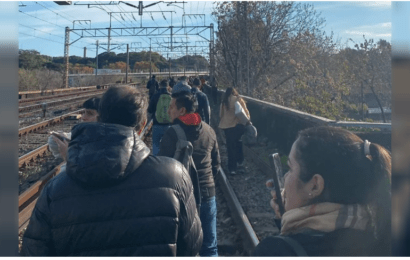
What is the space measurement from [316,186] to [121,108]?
3.86ft

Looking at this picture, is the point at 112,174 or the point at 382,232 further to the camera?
the point at 112,174

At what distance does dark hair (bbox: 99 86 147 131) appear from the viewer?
2.61 meters

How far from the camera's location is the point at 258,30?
76.1 ft

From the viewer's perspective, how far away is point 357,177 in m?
1.98

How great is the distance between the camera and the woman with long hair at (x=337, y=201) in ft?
6.20

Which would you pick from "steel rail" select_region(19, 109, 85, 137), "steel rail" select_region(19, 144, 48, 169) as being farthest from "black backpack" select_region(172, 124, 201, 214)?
"steel rail" select_region(19, 109, 85, 137)

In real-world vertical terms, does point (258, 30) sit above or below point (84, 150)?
above

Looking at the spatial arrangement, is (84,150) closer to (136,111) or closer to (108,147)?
(108,147)

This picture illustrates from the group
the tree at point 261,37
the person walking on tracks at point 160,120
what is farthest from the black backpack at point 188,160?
the tree at point 261,37

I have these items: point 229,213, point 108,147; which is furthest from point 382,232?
point 229,213

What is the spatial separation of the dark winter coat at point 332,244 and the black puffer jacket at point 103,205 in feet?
2.23

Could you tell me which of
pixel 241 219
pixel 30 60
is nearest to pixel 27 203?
pixel 241 219

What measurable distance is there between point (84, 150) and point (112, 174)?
0.19m

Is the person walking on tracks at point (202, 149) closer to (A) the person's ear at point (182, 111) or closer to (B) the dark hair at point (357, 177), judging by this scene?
(A) the person's ear at point (182, 111)
